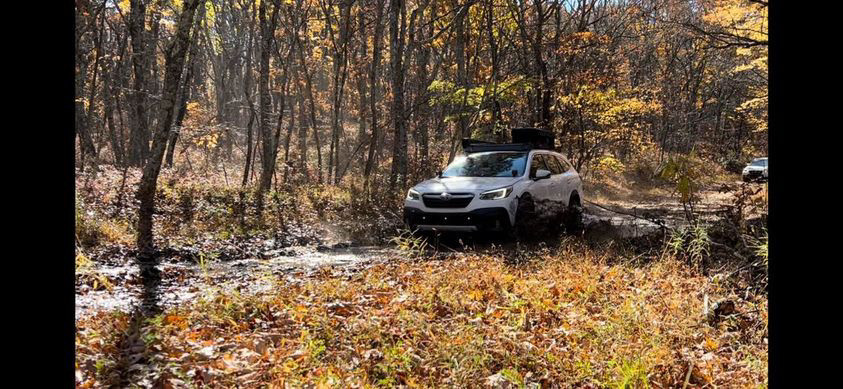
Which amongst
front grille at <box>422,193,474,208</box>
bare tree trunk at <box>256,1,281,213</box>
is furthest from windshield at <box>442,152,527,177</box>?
bare tree trunk at <box>256,1,281,213</box>

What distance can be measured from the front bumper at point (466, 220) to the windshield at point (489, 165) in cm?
118

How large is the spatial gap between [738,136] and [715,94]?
3.99 meters

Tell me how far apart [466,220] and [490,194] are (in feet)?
A: 1.92

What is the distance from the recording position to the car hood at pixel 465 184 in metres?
8.87

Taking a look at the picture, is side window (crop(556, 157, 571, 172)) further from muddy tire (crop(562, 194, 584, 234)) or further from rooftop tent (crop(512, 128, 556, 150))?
muddy tire (crop(562, 194, 584, 234))

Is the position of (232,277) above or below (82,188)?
below

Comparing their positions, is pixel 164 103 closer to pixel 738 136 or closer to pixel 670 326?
pixel 670 326

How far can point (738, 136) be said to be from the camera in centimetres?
3741

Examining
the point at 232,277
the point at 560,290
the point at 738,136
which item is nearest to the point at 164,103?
the point at 232,277

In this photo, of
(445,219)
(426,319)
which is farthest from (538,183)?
(426,319)

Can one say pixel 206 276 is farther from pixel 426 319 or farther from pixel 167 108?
pixel 167 108

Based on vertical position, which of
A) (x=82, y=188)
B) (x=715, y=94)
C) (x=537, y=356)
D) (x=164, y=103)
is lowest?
(x=537, y=356)

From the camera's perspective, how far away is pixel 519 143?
10602 millimetres
